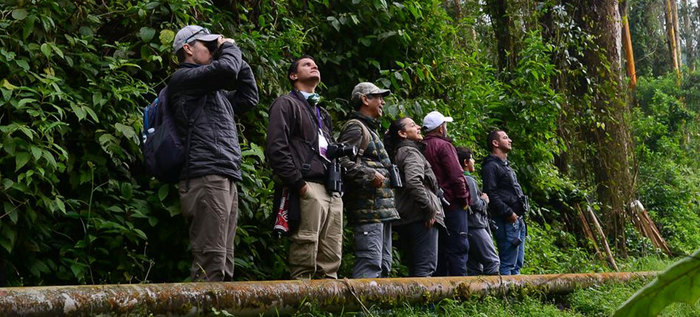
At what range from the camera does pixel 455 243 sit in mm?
6848

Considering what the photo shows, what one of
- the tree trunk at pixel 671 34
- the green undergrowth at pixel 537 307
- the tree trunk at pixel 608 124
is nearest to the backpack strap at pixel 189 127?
the green undergrowth at pixel 537 307

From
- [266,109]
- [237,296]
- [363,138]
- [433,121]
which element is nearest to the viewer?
[237,296]

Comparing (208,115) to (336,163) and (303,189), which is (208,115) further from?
(336,163)

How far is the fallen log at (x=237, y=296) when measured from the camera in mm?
3404

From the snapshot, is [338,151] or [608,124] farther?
[608,124]

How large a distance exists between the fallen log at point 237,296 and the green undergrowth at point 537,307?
6 centimetres

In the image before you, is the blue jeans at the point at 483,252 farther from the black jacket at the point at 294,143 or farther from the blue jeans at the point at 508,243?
the black jacket at the point at 294,143

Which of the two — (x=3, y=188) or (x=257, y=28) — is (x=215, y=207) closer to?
(x=3, y=188)

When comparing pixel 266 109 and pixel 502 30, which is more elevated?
pixel 502 30

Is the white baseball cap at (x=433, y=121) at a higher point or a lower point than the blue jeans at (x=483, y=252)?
higher

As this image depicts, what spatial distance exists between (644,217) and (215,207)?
1003 cm

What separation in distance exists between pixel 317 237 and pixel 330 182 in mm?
377

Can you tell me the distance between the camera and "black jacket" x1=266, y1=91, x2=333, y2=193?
5.10 metres

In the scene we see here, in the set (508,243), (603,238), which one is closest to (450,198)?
(508,243)
